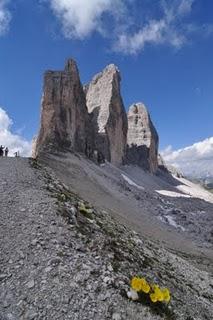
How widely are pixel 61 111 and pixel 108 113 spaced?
3672 cm

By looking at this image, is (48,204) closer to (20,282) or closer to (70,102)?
(20,282)

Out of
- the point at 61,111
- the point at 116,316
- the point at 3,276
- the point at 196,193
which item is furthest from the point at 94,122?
the point at 116,316

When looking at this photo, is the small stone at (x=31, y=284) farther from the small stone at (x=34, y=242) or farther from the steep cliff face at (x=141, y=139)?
the steep cliff face at (x=141, y=139)

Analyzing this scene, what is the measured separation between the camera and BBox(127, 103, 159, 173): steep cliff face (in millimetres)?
161625

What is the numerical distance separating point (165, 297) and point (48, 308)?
163 inches

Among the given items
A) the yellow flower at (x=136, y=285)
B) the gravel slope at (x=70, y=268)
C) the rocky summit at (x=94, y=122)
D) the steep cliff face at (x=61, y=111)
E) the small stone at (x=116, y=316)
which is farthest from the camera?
the rocky summit at (x=94, y=122)

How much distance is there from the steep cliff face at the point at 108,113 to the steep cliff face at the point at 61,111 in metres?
22.4

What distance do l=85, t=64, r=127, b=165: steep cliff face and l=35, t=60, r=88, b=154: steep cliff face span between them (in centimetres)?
2240

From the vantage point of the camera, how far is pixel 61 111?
323 ft

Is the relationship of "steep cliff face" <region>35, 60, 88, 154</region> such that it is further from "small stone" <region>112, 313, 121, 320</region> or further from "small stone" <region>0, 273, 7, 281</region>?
"small stone" <region>112, 313, 121, 320</region>

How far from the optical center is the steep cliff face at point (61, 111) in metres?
94.3

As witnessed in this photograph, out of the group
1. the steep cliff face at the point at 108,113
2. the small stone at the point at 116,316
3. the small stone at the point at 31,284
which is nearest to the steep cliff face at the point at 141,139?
the steep cliff face at the point at 108,113

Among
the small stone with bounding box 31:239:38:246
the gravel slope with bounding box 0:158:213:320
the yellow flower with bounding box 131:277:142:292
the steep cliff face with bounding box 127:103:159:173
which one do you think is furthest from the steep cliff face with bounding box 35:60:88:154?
the yellow flower with bounding box 131:277:142:292

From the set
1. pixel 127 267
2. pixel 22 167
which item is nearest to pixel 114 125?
pixel 22 167
